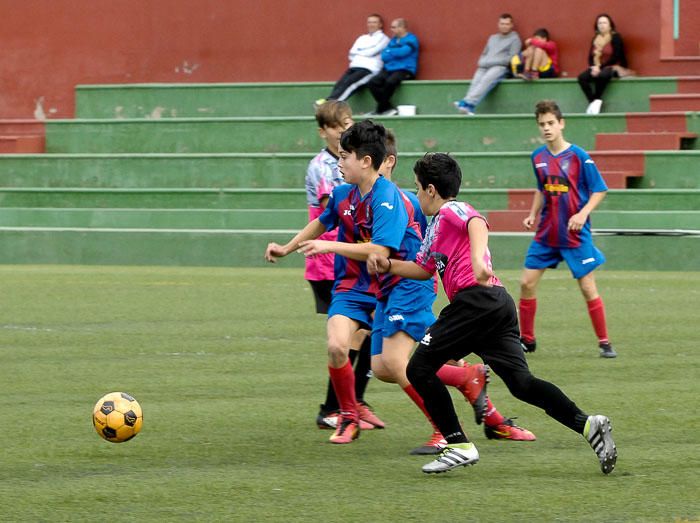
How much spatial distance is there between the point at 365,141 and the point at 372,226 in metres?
0.44

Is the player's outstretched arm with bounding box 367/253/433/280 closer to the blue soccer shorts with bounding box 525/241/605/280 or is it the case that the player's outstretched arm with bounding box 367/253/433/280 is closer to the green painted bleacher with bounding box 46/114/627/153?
the blue soccer shorts with bounding box 525/241/605/280

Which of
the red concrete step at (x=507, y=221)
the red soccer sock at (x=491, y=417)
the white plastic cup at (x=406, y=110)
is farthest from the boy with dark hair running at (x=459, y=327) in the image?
the white plastic cup at (x=406, y=110)

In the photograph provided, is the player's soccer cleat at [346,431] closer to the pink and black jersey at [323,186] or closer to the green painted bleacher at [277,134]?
the pink and black jersey at [323,186]

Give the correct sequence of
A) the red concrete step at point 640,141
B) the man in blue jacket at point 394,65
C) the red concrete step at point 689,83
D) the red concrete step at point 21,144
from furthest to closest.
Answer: the red concrete step at point 21,144, the man in blue jacket at point 394,65, the red concrete step at point 689,83, the red concrete step at point 640,141

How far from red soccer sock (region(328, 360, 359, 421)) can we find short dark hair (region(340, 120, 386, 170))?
3.76 ft

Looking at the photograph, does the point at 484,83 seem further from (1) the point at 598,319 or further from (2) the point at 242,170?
(1) the point at 598,319

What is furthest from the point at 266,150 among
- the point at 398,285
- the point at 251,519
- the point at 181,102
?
the point at 251,519

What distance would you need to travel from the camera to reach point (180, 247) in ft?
60.1

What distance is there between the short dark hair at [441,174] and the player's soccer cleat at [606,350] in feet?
13.0

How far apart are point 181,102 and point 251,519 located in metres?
18.2

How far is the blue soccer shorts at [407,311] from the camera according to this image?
6938 mm

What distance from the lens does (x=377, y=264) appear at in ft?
21.3

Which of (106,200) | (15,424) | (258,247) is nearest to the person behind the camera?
(15,424)

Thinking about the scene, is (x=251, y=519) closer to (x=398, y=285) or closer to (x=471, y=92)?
(x=398, y=285)
